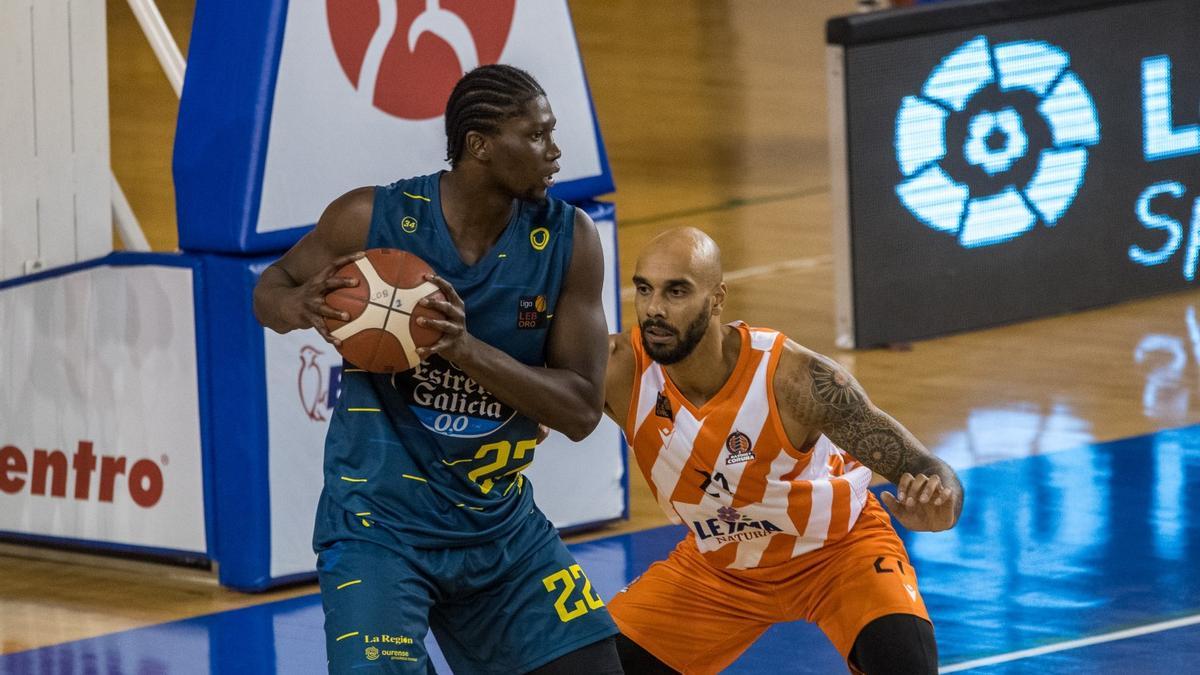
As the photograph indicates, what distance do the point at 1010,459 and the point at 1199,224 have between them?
4026 mm

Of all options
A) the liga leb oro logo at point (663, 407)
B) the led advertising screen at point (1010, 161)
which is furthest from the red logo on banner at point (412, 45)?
the led advertising screen at point (1010, 161)

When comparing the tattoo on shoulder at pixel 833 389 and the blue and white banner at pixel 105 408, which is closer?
the tattoo on shoulder at pixel 833 389

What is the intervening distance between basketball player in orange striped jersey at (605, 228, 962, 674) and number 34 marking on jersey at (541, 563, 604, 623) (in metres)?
0.84

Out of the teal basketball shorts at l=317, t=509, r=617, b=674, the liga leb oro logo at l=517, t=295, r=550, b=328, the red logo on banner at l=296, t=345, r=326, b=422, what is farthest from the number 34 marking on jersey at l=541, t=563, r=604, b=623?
the red logo on banner at l=296, t=345, r=326, b=422

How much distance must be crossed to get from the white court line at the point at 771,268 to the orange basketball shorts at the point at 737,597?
283 inches

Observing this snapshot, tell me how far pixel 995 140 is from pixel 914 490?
725 centimetres

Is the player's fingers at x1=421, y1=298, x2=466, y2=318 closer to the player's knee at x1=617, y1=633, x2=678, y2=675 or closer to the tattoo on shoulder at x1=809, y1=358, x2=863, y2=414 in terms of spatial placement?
the tattoo on shoulder at x1=809, y1=358, x2=863, y2=414

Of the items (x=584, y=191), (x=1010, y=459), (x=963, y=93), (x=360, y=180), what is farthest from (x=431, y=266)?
(x=963, y=93)

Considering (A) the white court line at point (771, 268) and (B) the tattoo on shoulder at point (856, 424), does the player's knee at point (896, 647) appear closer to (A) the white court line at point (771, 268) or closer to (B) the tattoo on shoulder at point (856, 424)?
(B) the tattoo on shoulder at point (856, 424)

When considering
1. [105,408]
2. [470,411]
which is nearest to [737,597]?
[470,411]

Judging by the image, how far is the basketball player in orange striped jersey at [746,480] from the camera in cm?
582

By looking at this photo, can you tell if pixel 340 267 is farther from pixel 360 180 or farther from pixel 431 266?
pixel 360 180

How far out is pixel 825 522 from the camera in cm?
616

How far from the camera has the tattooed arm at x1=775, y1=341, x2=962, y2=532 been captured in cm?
557
